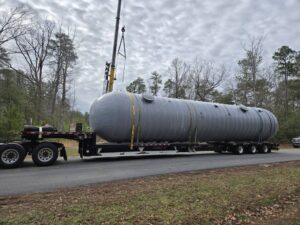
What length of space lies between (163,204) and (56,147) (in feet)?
24.4

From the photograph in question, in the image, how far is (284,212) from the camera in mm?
6070

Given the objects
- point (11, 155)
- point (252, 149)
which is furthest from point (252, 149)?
point (11, 155)

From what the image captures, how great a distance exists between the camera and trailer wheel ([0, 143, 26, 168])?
10.7 metres

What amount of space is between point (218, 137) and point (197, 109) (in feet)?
8.66

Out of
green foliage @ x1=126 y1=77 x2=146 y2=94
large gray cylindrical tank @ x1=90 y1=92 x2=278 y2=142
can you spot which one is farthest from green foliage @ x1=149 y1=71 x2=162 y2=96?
large gray cylindrical tank @ x1=90 y1=92 x2=278 y2=142

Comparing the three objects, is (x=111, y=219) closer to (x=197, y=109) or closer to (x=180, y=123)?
(x=180, y=123)

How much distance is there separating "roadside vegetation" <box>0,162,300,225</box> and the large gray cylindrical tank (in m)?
6.07

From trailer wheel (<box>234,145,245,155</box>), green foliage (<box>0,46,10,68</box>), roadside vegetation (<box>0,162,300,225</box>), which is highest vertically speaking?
green foliage (<box>0,46,10,68</box>)

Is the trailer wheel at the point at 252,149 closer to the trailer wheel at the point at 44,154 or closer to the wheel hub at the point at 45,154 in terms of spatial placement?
the trailer wheel at the point at 44,154

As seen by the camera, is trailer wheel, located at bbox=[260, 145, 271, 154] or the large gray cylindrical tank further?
trailer wheel, located at bbox=[260, 145, 271, 154]

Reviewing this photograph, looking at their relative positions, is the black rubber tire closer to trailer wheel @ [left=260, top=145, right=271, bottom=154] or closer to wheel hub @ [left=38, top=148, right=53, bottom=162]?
trailer wheel @ [left=260, top=145, right=271, bottom=154]

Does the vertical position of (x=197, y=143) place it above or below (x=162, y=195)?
above

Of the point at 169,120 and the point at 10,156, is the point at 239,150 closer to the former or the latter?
the point at 169,120

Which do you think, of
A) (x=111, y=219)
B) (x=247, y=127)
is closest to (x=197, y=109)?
(x=247, y=127)
